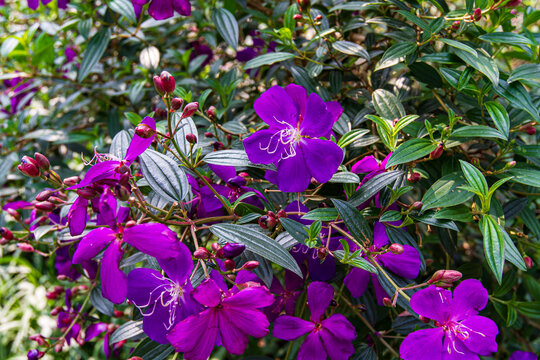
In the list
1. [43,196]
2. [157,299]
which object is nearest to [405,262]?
[157,299]

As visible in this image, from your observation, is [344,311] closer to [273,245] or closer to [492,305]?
[492,305]

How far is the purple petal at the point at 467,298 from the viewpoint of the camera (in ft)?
2.44

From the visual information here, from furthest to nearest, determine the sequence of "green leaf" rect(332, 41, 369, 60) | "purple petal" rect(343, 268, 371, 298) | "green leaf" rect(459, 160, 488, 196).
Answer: "green leaf" rect(332, 41, 369, 60) → "purple petal" rect(343, 268, 371, 298) → "green leaf" rect(459, 160, 488, 196)

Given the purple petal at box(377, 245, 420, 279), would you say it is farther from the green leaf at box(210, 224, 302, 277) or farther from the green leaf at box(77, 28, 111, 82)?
the green leaf at box(77, 28, 111, 82)

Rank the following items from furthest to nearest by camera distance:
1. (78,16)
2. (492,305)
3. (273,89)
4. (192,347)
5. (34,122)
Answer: (34,122) → (78,16) → (492,305) → (273,89) → (192,347)

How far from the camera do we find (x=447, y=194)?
→ 772 millimetres


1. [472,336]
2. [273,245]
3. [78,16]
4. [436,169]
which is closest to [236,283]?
[273,245]

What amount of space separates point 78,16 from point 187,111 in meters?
1.04

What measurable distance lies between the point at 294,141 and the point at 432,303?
1.26 ft

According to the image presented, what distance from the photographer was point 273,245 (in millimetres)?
703

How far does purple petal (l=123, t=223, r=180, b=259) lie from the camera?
2.03 feet

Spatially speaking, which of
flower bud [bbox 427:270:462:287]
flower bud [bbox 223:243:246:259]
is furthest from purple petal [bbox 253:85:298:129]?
flower bud [bbox 427:270:462:287]

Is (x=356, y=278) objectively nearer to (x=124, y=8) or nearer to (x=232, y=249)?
(x=232, y=249)

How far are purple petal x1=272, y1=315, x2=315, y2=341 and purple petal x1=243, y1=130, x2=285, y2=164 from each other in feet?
1.03
